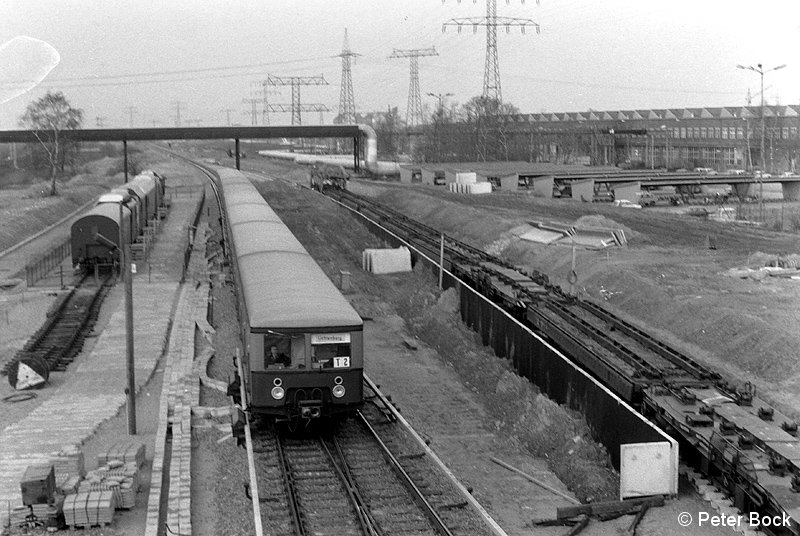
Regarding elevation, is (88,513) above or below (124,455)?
below

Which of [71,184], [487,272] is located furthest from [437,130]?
[487,272]

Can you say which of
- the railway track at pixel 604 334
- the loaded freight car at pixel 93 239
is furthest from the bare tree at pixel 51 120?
the railway track at pixel 604 334

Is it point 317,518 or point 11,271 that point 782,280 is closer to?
point 317,518

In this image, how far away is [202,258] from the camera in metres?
41.1

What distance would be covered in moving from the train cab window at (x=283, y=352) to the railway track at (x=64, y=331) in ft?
27.1

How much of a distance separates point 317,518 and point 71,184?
71.3 m

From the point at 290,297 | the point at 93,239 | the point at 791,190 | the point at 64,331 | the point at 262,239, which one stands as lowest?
the point at 64,331

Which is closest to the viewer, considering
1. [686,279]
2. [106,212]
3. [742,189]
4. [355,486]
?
[355,486]

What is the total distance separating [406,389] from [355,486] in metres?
8.01

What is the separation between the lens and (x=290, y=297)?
17.4m

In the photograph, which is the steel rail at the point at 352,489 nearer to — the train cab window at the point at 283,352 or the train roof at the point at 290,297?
the train cab window at the point at 283,352

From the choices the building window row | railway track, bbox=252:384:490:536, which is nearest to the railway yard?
railway track, bbox=252:384:490:536

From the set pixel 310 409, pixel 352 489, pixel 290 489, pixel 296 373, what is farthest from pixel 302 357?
pixel 352 489

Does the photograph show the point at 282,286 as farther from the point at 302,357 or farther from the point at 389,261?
the point at 389,261
